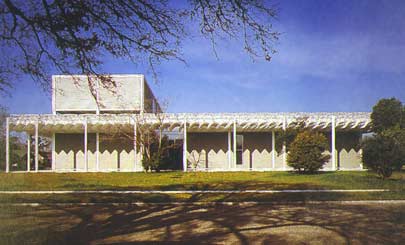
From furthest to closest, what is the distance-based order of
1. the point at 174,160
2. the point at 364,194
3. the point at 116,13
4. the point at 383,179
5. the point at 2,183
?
1. the point at 174,160
2. the point at 383,179
3. the point at 364,194
4. the point at 116,13
5. the point at 2,183

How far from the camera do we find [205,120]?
81.9 feet

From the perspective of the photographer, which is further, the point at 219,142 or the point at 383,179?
the point at 219,142

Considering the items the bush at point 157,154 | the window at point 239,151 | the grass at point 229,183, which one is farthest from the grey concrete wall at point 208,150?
the grass at point 229,183

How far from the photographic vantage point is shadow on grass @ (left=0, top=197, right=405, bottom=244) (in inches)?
207

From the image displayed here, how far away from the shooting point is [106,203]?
920 centimetres

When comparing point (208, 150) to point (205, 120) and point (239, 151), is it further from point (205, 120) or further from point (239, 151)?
point (205, 120)

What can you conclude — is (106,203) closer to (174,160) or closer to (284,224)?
(284,224)

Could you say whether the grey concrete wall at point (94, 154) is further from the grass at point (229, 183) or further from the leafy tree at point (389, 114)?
the leafy tree at point (389, 114)

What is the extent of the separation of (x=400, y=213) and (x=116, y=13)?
6876 mm

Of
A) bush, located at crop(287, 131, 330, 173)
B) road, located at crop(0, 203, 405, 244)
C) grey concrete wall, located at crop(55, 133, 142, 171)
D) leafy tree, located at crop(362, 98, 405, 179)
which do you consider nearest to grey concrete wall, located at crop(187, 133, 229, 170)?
grey concrete wall, located at crop(55, 133, 142, 171)

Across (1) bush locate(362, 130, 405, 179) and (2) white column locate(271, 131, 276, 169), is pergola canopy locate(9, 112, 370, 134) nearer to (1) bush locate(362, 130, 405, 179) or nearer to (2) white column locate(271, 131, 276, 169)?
(2) white column locate(271, 131, 276, 169)

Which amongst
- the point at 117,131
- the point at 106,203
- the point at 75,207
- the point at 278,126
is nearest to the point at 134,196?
the point at 106,203

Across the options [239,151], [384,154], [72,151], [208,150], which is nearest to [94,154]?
[72,151]

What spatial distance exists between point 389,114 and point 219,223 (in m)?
8.93
